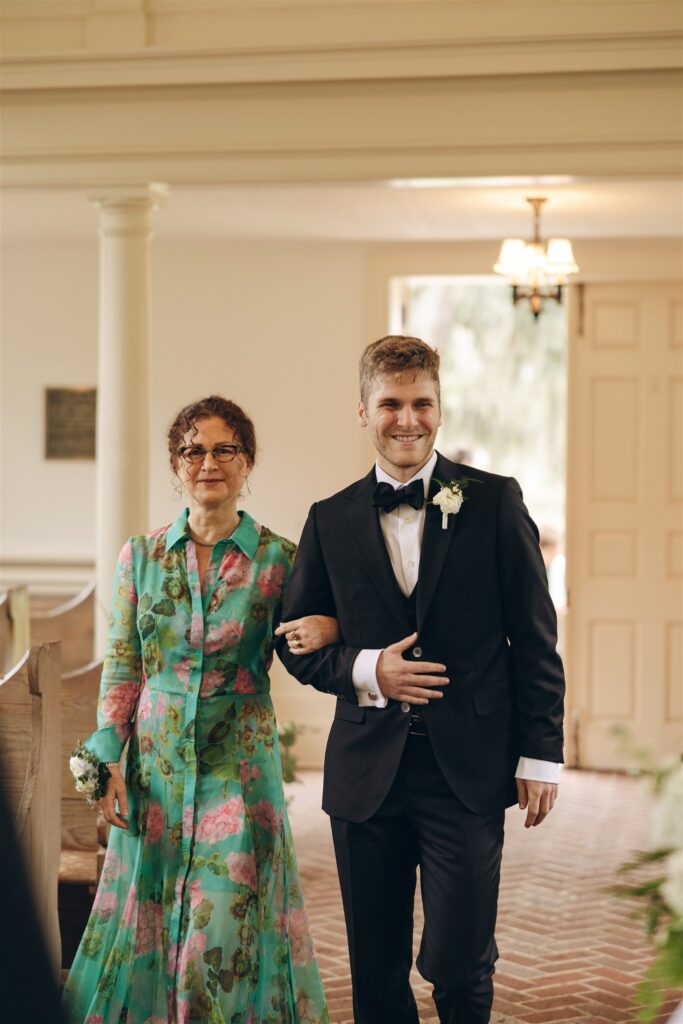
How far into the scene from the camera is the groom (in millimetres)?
3094

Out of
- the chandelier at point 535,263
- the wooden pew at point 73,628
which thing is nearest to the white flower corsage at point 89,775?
the wooden pew at point 73,628

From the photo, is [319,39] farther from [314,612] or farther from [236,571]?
[314,612]

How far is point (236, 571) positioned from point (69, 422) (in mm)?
5989

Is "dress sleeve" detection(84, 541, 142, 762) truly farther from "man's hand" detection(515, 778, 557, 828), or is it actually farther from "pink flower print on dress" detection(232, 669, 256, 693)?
"man's hand" detection(515, 778, 557, 828)

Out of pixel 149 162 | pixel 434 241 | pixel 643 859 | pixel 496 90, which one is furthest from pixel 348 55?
pixel 643 859


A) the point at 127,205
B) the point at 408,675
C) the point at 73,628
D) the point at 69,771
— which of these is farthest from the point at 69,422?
the point at 408,675

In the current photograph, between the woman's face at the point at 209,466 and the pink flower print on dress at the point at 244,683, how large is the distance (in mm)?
440

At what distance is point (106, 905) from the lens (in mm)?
3451

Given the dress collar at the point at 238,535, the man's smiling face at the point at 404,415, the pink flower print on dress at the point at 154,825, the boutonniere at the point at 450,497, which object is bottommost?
the pink flower print on dress at the point at 154,825

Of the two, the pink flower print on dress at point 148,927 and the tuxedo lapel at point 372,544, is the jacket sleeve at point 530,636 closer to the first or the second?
the tuxedo lapel at point 372,544

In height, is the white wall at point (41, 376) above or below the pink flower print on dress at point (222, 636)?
above

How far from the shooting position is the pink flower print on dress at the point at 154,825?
3.40 meters

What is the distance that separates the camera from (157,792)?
3414 millimetres

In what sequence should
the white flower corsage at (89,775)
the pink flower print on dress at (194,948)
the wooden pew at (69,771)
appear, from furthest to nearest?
the wooden pew at (69,771) → the white flower corsage at (89,775) → the pink flower print on dress at (194,948)
